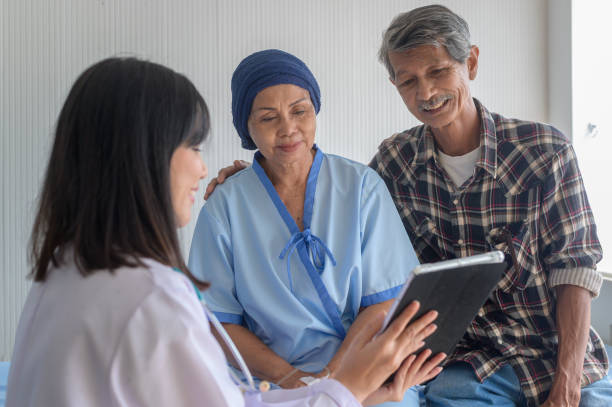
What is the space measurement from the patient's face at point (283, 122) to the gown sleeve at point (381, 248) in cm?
22

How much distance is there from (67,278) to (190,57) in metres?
1.74

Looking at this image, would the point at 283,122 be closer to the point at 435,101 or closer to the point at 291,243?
the point at 291,243

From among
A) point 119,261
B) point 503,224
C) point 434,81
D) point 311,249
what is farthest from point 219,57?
point 119,261

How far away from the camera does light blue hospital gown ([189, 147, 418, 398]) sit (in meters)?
1.44

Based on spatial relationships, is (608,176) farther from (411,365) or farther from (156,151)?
(156,151)

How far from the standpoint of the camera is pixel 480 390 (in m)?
1.47

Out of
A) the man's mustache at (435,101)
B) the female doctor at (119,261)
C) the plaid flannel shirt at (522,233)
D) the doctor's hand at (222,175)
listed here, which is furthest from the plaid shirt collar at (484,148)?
the female doctor at (119,261)

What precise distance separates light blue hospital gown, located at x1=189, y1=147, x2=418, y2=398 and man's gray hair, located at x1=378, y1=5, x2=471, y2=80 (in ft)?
1.28

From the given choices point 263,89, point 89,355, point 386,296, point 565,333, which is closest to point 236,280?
point 386,296

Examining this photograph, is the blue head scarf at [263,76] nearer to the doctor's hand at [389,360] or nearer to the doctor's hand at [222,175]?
the doctor's hand at [222,175]

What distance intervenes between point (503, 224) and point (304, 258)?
0.59m

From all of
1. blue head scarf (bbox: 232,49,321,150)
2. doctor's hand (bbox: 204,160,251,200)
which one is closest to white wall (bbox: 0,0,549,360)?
doctor's hand (bbox: 204,160,251,200)

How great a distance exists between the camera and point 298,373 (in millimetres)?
1399

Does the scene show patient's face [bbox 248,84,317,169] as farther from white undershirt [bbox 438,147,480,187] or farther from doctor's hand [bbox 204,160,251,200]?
white undershirt [bbox 438,147,480,187]
